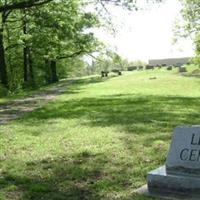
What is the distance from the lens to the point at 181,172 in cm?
652

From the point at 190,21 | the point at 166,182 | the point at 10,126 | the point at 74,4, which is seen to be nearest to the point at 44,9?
the point at 74,4

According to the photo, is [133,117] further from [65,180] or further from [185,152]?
[185,152]

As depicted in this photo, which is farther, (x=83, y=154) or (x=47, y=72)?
(x=47, y=72)

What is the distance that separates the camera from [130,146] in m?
9.82

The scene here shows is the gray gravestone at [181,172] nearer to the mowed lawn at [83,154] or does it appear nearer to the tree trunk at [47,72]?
the mowed lawn at [83,154]

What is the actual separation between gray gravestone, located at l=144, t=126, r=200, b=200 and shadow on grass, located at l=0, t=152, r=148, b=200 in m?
0.52

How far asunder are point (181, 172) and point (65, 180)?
6.05ft

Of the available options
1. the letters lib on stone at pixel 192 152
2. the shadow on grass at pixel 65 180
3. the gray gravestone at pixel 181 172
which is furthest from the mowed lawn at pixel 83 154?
the letters lib on stone at pixel 192 152

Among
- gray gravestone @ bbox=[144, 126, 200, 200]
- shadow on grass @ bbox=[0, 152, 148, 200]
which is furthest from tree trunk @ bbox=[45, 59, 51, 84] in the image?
gray gravestone @ bbox=[144, 126, 200, 200]

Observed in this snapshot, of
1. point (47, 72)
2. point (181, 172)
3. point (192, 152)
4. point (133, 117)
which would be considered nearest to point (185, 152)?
point (192, 152)

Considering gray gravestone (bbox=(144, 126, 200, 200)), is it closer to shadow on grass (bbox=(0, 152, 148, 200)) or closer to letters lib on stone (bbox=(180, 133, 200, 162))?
letters lib on stone (bbox=(180, 133, 200, 162))

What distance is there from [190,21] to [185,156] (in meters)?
40.1

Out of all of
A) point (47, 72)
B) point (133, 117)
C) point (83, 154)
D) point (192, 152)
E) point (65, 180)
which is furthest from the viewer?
point (47, 72)

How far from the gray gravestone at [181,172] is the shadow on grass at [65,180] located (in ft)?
1.72
